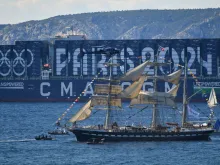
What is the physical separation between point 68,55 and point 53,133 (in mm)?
90556

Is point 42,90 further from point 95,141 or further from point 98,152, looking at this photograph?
point 98,152

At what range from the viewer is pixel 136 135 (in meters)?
102

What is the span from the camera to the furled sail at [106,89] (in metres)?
104

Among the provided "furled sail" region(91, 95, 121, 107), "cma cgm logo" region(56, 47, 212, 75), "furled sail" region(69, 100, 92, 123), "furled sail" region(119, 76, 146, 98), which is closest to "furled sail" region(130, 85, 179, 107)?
"furled sail" region(119, 76, 146, 98)

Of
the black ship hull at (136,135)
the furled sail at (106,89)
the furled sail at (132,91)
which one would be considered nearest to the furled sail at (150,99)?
the furled sail at (132,91)

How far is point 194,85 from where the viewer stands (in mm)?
189375

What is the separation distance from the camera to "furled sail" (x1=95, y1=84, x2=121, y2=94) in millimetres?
104125

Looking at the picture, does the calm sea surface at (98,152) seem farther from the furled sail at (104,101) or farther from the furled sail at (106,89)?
the furled sail at (106,89)

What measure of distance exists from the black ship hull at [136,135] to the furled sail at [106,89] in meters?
4.64

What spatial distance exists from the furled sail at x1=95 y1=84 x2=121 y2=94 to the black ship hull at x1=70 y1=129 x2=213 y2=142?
4635mm

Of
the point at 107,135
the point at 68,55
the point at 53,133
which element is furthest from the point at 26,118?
the point at 68,55

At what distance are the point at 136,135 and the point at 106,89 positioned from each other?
236 inches

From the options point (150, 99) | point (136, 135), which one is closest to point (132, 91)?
point (150, 99)

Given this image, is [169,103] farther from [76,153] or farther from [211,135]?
[76,153]
